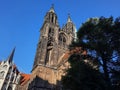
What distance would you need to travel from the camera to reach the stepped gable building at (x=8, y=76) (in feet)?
85.1

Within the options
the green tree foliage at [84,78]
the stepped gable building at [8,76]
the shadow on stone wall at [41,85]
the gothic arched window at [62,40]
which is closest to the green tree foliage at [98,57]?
the green tree foliage at [84,78]

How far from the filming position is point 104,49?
9.95m

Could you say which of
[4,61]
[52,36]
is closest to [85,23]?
[52,36]

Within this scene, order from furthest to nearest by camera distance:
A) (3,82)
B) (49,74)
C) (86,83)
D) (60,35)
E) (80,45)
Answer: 1. (60,35)
2. (3,82)
3. (49,74)
4. (80,45)
5. (86,83)

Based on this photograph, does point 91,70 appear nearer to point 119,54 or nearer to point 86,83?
point 86,83

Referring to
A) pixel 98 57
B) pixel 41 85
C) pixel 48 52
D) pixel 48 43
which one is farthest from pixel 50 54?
pixel 98 57

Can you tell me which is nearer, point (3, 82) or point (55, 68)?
point (55, 68)

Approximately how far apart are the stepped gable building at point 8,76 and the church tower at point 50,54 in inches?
218

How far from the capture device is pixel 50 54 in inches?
1008

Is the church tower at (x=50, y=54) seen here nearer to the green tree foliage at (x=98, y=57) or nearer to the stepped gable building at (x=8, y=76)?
the stepped gable building at (x=8, y=76)

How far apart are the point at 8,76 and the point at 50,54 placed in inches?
339

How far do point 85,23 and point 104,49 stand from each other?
2.81m

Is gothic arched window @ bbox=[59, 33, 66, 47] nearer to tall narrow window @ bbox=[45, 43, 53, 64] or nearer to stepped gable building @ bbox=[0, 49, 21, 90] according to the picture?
tall narrow window @ bbox=[45, 43, 53, 64]

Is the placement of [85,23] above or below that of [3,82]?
above
